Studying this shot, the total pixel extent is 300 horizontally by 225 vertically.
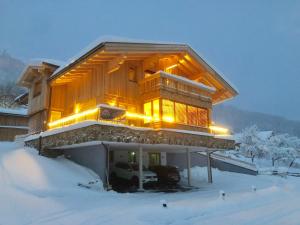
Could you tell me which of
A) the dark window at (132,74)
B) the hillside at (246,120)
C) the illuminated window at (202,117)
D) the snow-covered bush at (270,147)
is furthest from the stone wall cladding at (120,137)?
the hillside at (246,120)

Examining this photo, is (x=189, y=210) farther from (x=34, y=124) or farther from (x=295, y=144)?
(x=295, y=144)

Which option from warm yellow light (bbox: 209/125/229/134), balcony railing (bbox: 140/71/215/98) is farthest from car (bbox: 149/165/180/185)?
balcony railing (bbox: 140/71/215/98)

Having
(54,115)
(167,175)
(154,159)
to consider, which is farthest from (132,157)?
(54,115)

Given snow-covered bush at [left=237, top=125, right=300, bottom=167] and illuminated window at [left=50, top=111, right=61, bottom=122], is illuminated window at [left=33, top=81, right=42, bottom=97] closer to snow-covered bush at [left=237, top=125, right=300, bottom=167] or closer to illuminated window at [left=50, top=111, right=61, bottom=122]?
illuminated window at [left=50, top=111, right=61, bottom=122]

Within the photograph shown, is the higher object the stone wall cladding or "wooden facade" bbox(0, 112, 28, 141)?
"wooden facade" bbox(0, 112, 28, 141)

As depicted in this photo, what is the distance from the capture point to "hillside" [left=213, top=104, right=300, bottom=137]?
152125 mm

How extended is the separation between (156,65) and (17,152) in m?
12.2

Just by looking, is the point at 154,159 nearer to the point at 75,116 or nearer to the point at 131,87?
the point at 131,87

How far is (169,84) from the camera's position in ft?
66.7

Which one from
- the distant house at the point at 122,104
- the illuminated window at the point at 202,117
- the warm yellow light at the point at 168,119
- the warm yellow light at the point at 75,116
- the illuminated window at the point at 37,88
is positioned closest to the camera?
the warm yellow light at the point at 75,116

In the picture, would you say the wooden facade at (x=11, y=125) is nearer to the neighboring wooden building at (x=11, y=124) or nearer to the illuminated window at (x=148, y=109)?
the neighboring wooden building at (x=11, y=124)

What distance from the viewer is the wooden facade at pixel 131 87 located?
62.5 feet

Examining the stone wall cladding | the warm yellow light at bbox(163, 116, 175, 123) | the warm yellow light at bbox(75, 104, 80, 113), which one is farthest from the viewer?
the warm yellow light at bbox(75, 104, 80, 113)

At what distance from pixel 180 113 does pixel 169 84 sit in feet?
7.52
